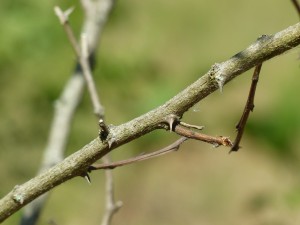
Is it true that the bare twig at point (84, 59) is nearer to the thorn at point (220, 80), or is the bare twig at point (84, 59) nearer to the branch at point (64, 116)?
the branch at point (64, 116)

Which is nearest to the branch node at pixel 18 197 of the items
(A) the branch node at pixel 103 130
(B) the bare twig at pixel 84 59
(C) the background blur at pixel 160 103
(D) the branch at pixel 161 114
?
(D) the branch at pixel 161 114

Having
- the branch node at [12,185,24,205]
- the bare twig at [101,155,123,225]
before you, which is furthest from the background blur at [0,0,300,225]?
the branch node at [12,185,24,205]

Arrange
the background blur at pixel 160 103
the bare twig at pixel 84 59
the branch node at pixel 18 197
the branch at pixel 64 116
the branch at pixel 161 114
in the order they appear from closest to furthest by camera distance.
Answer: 1. the branch at pixel 161 114
2. the branch node at pixel 18 197
3. the bare twig at pixel 84 59
4. the branch at pixel 64 116
5. the background blur at pixel 160 103

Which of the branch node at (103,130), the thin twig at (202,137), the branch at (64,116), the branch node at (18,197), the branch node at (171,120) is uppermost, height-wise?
the branch at (64,116)

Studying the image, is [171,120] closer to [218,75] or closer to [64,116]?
[218,75]

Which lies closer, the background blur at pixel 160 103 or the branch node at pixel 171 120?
the branch node at pixel 171 120

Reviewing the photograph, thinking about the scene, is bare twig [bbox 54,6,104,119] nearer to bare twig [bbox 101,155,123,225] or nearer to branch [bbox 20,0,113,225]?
bare twig [bbox 101,155,123,225]

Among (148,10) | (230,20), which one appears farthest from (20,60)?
(230,20)
